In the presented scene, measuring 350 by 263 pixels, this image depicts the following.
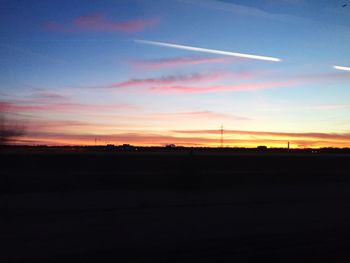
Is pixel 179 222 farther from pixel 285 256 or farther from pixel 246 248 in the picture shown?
pixel 285 256

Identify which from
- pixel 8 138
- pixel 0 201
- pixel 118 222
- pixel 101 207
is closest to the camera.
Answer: pixel 118 222

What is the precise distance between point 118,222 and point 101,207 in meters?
4.22

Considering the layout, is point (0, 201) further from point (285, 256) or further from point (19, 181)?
point (285, 256)

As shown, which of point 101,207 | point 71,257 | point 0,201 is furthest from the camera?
point 0,201

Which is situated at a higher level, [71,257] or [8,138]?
[8,138]

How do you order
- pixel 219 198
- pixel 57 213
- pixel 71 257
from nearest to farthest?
pixel 71 257, pixel 57 213, pixel 219 198

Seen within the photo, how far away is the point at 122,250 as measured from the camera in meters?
11.1

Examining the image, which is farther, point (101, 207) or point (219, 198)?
point (219, 198)

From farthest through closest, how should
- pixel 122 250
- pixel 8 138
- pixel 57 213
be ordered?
pixel 8 138 < pixel 57 213 < pixel 122 250

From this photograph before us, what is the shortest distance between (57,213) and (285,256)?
381 inches

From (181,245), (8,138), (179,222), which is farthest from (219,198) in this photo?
(8,138)

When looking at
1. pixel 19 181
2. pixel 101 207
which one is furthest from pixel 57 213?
pixel 19 181

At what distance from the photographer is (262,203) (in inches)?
858

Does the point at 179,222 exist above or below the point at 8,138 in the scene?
below
